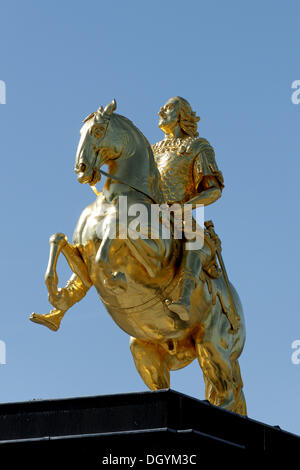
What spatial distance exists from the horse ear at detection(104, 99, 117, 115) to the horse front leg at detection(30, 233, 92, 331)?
3.95 ft

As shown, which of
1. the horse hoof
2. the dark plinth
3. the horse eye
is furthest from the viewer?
the horse hoof

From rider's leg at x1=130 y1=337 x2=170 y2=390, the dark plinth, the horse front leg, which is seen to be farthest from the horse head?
the dark plinth

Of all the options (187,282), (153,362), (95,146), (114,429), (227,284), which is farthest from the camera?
(227,284)

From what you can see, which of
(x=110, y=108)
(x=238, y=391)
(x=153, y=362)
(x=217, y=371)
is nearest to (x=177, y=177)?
(x=110, y=108)

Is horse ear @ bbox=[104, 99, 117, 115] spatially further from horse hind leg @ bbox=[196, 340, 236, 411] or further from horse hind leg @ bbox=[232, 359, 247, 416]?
horse hind leg @ bbox=[232, 359, 247, 416]

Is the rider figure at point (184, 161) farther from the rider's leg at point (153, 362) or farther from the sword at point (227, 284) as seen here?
the rider's leg at point (153, 362)

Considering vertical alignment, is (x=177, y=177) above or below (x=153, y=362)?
above

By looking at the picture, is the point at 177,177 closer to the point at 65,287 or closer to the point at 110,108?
the point at 110,108

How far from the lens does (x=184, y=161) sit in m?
11.6

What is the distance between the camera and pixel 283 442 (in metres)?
9.89

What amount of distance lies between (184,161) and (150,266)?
4.62 feet

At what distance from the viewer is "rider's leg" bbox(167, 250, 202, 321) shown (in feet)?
34.8

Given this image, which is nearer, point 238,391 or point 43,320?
point 43,320
